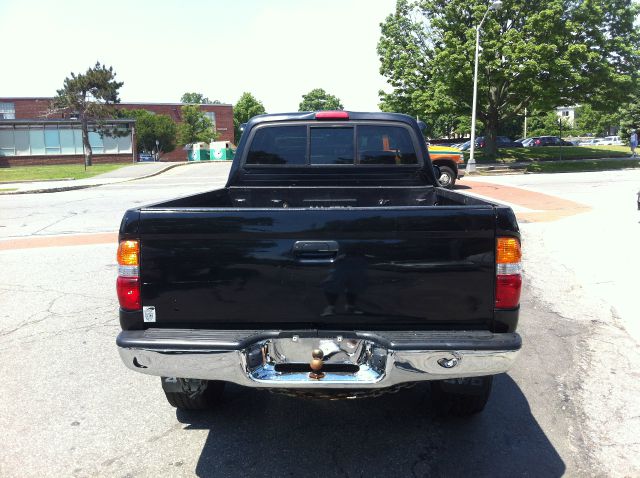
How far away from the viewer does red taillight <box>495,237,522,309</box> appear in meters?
2.66

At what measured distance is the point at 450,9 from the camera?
93.6 feet

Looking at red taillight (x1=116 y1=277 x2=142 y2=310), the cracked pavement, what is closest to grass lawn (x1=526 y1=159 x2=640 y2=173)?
the cracked pavement

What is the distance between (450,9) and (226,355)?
29968 millimetres

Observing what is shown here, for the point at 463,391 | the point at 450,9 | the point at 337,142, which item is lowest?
the point at 463,391

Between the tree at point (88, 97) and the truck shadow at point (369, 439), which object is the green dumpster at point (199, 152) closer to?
the tree at point (88, 97)

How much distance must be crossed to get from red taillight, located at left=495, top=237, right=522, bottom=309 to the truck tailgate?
5 centimetres

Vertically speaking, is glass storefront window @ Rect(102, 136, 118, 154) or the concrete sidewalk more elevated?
glass storefront window @ Rect(102, 136, 118, 154)

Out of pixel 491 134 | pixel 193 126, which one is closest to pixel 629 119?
pixel 491 134

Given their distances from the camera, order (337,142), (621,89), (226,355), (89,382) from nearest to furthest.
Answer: (226,355)
(89,382)
(337,142)
(621,89)

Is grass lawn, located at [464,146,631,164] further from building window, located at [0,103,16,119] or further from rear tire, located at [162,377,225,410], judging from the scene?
building window, located at [0,103,16,119]

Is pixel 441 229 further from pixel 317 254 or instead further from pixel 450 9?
pixel 450 9

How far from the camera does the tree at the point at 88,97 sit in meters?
43.4

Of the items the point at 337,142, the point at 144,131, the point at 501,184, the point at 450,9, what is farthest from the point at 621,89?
the point at 144,131

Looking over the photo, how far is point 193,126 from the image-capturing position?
69938 millimetres
